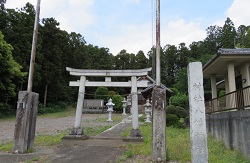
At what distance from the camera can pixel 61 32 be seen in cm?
3269

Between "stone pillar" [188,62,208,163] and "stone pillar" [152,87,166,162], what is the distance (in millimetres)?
2044

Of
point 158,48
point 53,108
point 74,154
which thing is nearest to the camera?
point 158,48

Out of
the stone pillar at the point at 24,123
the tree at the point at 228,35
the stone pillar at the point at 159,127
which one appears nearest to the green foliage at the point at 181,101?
the stone pillar at the point at 159,127

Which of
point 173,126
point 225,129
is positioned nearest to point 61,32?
point 173,126

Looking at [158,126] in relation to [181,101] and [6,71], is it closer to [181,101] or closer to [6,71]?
[181,101]

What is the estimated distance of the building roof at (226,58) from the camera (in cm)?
1030

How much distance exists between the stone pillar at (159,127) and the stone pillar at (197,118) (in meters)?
2.04

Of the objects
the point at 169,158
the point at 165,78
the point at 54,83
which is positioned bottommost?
the point at 169,158

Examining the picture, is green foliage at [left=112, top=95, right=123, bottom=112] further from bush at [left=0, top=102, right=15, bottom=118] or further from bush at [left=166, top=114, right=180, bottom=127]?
bush at [left=166, top=114, right=180, bottom=127]

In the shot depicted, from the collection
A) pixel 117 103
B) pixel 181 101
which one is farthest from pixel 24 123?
pixel 117 103

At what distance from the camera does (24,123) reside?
7.50 meters

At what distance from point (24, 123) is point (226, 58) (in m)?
9.45

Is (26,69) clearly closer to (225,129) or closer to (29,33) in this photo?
(29,33)

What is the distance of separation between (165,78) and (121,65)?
33.5ft
